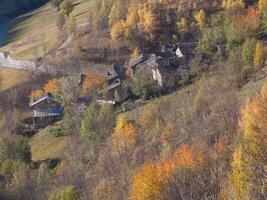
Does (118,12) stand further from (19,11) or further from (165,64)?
(19,11)

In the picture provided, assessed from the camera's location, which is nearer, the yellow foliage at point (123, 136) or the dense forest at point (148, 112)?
the dense forest at point (148, 112)

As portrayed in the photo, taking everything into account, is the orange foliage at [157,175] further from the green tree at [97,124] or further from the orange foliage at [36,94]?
the orange foliage at [36,94]

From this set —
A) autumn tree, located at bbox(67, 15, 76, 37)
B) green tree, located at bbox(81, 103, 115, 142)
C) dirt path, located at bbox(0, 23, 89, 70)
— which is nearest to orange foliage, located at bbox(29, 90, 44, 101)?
dirt path, located at bbox(0, 23, 89, 70)

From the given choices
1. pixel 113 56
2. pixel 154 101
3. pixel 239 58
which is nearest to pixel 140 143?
pixel 154 101

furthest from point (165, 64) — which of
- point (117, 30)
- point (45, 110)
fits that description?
point (117, 30)

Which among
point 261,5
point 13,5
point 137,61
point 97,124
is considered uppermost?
point 97,124

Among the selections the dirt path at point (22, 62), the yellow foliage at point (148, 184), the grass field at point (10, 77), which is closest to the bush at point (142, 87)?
the grass field at point (10, 77)

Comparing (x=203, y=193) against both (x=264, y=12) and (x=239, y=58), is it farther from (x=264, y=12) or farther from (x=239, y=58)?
(x=264, y=12)
